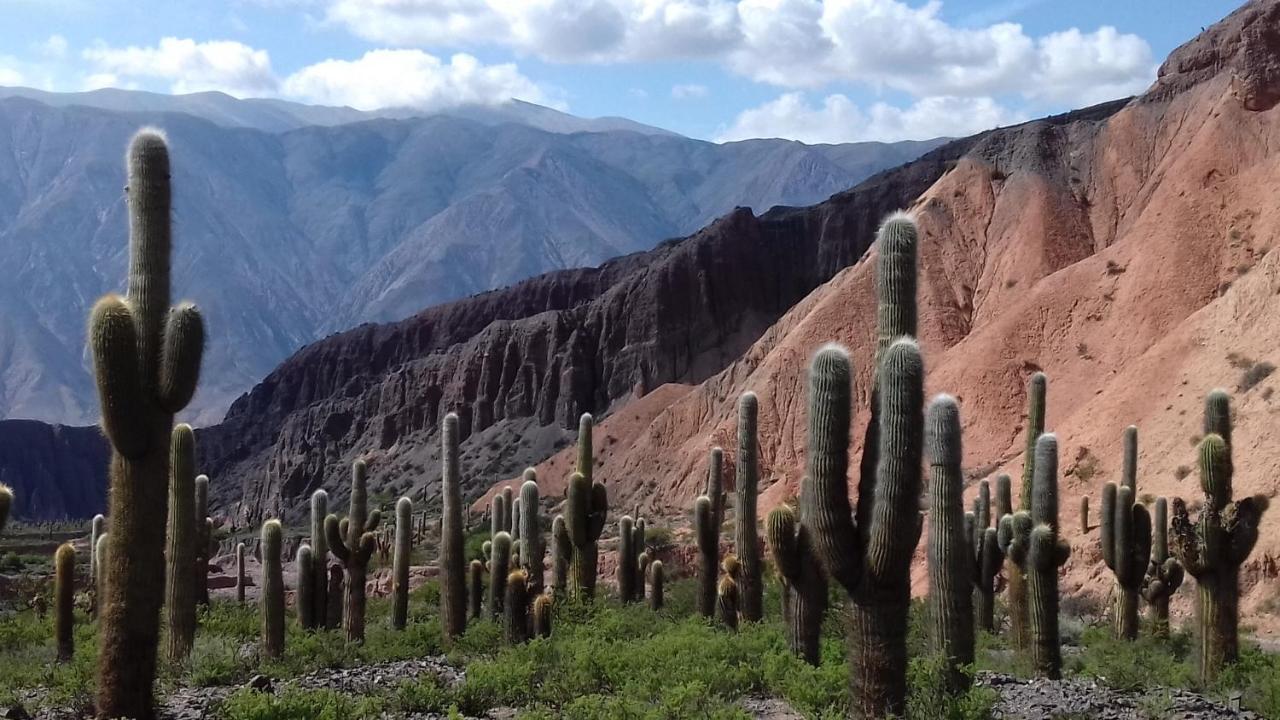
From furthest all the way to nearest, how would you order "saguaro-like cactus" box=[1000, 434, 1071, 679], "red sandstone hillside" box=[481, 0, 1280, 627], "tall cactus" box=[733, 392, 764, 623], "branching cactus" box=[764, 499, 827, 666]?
"red sandstone hillside" box=[481, 0, 1280, 627]
"tall cactus" box=[733, 392, 764, 623]
"saguaro-like cactus" box=[1000, 434, 1071, 679]
"branching cactus" box=[764, 499, 827, 666]

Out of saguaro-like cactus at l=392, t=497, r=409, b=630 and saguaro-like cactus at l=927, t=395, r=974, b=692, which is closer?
saguaro-like cactus at l=927, t=395, r=974, b=692

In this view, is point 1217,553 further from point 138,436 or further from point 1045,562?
point 138,436

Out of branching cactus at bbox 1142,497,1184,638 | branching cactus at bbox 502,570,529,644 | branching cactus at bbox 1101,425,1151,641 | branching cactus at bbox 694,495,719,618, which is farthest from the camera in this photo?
branching cactus at bbox 694,495,719,618

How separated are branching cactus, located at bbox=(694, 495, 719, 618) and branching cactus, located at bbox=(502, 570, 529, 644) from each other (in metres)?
3.04

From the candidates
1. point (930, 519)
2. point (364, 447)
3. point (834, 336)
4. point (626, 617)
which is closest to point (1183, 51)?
point (834, 336)

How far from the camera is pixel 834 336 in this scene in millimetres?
46156

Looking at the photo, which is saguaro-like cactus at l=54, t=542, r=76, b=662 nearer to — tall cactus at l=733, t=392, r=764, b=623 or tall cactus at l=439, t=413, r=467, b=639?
tall cactus at l=439, t=413, r=467, b=639

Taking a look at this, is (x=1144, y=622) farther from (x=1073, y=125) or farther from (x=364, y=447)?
(x=364, y=447)

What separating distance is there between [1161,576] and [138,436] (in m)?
14.4

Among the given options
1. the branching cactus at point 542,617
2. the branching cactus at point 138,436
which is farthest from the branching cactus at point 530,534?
the branching cactus at point 138,436

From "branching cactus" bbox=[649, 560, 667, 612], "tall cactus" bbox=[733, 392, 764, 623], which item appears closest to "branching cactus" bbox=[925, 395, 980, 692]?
"tall cactus" bbox=[733, 392, 764, 623]

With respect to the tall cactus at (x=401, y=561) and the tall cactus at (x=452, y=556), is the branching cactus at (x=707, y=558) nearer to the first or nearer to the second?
the tall cactus at (x=452, y=556)

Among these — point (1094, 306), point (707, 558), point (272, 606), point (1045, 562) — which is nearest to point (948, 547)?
point (1045, 562)

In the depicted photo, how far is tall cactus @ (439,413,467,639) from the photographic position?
17984 millimetres
